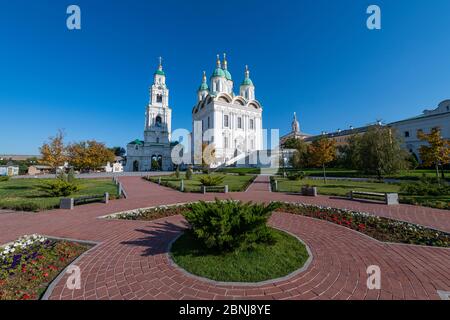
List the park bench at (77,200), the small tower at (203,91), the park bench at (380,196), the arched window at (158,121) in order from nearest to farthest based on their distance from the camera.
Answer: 1. the park bench at (77,200)
2. the park bench at (380,196)
3. the arched window at (158,121)
4. the small tower at (203,91)

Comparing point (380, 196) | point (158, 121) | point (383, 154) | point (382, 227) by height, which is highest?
point (158, 121)

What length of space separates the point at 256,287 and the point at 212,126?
48321 mm

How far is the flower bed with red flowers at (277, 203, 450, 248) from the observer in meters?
4.76

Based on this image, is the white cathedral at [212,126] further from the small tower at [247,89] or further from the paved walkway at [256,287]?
the paved walkway at [256,287]

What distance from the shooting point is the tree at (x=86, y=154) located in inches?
1494

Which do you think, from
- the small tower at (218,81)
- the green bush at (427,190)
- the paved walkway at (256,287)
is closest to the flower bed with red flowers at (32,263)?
the paved walkway at (256,287)

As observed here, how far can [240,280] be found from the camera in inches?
119

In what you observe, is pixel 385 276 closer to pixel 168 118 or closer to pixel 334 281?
pixel 334 281

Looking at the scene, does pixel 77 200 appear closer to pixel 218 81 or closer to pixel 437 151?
pixel 437 151

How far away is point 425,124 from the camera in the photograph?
42.4 metres

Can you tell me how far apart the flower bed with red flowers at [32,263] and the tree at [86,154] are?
40753 mm

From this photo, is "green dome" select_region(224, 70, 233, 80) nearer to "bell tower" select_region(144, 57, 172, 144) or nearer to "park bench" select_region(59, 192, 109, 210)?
"bell tower" select_region(144, 57, 172, 144)

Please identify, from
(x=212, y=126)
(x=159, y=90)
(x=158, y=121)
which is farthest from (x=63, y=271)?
(x=159, y=90)
